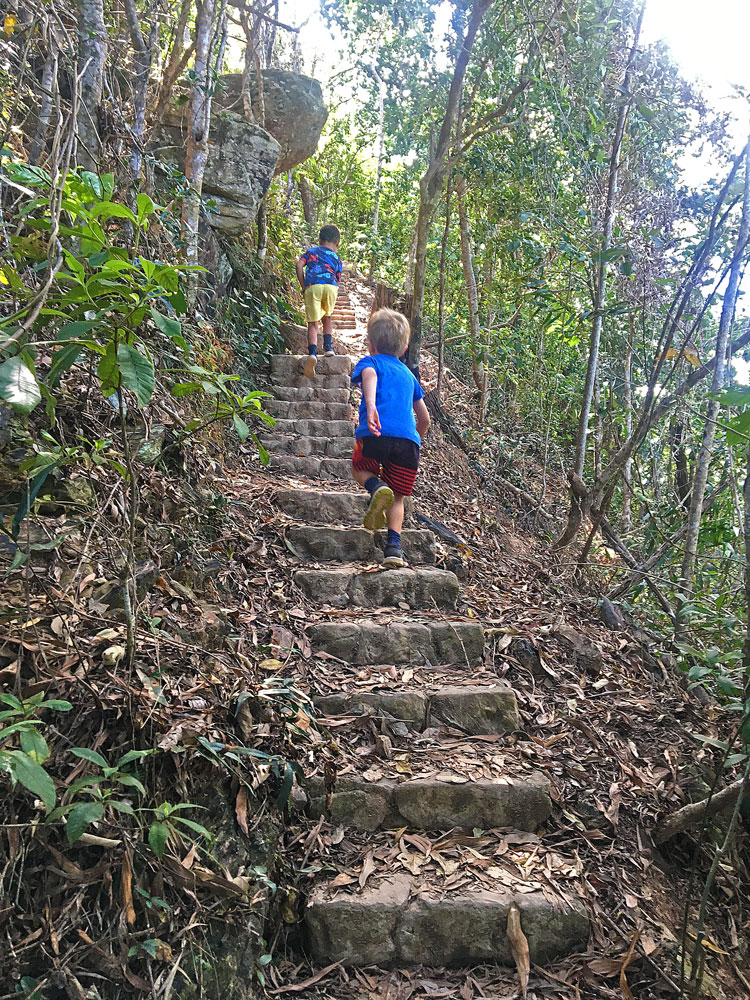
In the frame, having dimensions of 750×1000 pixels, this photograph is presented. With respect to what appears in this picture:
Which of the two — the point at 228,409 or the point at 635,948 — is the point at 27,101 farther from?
the point at 635,948

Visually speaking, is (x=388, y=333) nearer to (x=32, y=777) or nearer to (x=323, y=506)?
(x=323, y=506)

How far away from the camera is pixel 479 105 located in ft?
24.7

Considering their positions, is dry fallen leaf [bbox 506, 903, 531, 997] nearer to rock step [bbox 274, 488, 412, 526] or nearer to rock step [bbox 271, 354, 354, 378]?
rock step [bbox 274, 488, 412, 526]

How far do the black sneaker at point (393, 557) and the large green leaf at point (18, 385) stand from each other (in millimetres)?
2593

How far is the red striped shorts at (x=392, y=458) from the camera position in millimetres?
3727

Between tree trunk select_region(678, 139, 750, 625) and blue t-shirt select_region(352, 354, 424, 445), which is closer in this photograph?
tree trunk select_region(678, 139, 750, 625)

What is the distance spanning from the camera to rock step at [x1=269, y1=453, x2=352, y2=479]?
498 centimetres

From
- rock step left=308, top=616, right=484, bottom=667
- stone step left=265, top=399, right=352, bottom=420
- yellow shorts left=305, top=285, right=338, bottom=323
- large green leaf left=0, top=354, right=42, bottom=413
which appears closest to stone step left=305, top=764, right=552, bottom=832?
rock step left=308, top=616, right=484, bottom=667

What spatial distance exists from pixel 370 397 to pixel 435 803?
7.06 feet

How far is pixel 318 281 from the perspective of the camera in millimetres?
6430

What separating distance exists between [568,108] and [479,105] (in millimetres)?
2250

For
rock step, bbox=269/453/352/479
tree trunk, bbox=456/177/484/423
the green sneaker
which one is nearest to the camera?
the green sneaker

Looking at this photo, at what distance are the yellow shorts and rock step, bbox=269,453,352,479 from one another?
2150mm

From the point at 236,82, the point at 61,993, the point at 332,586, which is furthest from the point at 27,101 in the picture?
the point at 236,82
